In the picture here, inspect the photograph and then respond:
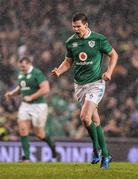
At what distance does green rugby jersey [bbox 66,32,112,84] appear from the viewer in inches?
397

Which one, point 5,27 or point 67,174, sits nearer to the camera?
point 67,174

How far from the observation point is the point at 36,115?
14469 mm

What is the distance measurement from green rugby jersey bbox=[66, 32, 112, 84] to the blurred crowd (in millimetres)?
6578

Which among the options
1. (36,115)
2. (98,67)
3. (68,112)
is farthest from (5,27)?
(98,67)

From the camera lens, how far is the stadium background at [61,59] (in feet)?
54.6

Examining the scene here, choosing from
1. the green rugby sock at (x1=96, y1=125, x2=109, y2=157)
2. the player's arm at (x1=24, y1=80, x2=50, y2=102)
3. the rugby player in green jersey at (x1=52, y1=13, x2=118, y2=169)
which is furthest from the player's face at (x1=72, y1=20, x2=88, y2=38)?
the player's arm at (x1=24, y1=80, x2=50, y2=102)

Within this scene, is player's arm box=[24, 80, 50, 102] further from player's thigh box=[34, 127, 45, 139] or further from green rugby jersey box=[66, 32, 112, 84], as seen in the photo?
green rugby jersey box=[66, 32, 112, 84]

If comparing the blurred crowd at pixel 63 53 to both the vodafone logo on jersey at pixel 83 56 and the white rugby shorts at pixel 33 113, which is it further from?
the vodafone logo on jersey at pixel 83 56

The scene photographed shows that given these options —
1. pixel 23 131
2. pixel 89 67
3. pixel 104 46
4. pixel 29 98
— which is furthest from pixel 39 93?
pixel 104 46

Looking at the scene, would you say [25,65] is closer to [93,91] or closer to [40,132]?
[40,132]

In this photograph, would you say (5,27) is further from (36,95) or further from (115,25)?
(36,95)

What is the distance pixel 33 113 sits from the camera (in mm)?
14406

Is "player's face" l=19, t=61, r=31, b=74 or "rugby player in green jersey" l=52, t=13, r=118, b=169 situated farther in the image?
"player's face" l=19, t=61, r=31, b=74

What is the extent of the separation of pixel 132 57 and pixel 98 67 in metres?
7.13
